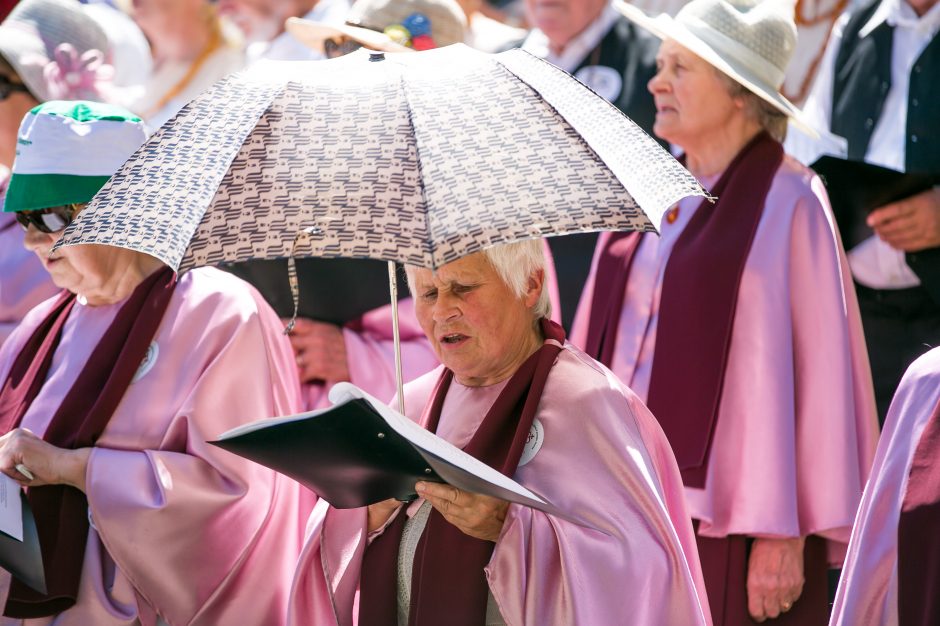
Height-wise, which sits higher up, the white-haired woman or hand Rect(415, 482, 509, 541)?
hand Rect(415, 482, 509, 541)

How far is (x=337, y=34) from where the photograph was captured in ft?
18.5

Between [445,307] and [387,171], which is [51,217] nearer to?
[445,307]

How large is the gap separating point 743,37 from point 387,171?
7.71ft

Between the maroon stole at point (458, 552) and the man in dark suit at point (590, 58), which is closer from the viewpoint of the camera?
the maroon stole at point (458, 552)

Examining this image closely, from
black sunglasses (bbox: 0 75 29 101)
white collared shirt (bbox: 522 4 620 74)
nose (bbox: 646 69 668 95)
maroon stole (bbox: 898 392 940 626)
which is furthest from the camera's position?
white collared shirt (bbox: 522 4 620 74)

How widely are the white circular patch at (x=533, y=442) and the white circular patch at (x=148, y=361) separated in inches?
56.4

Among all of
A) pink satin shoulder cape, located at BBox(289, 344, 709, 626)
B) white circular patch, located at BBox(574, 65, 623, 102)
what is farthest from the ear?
white circular patch, located at BBox(574, 65, 623, 102)

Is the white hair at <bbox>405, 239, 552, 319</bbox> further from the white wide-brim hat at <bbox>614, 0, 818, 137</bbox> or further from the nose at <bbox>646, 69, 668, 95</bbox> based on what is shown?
the nose at <bbox>646, 69, 668, 95</bbox>

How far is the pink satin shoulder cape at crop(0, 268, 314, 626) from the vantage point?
13.1ft

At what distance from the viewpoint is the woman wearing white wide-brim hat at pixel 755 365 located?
4383mm

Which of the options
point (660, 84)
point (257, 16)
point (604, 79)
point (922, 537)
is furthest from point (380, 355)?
point (257, 16)

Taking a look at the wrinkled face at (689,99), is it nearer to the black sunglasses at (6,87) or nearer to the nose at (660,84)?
the nose at (660,84)

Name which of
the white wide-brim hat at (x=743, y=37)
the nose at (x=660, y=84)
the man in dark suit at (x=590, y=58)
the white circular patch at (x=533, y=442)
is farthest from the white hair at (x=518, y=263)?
the man in dark suit at (x=590, y=58)

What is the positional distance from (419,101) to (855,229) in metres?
2.61
